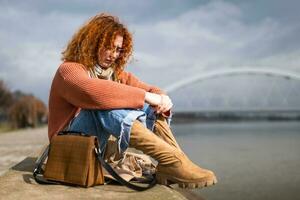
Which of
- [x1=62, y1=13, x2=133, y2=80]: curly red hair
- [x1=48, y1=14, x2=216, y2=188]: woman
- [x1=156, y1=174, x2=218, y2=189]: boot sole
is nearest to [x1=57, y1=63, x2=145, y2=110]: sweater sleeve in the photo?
[x1=48, y1=14, x2=216, y2=188]: woman

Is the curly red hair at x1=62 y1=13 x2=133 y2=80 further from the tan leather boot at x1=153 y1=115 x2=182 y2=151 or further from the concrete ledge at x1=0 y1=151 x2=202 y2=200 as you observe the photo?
the concrete ledge at x1=0 y1=151 x2=202 y2=200

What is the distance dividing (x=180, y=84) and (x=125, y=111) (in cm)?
4528

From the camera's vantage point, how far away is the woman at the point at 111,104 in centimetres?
241

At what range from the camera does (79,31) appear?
8.94 feet

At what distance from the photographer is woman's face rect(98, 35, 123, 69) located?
105 inches

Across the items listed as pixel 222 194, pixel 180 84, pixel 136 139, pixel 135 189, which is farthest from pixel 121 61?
pixel 180 84

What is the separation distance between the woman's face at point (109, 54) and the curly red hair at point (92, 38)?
0.02 meters

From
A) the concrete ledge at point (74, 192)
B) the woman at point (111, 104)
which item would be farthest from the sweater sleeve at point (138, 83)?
the concrete ledge at point (74, 192)

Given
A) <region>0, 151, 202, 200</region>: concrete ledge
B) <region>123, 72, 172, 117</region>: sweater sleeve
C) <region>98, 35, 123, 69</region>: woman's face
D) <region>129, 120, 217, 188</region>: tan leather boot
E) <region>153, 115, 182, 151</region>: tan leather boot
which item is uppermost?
<region>98, 35, 123, 69</region>: woman's face

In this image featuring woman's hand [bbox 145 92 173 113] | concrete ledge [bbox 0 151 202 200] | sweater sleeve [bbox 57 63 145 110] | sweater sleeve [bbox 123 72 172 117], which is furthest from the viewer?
sweater sleeve [bbox 123 72 172 117]

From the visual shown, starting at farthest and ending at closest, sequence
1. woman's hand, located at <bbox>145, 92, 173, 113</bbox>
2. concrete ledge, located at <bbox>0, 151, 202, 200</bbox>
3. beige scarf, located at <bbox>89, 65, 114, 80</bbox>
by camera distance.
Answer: beige scarf, located at <bbox>89, 65, 114, 80</bbox>
woman's hand, located at <bbox>145, 92, 173, 113</bbox>
concrete ledge, located at <bbox>0, 151, 202, 200</bbox>

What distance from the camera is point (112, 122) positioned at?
242 centimetres

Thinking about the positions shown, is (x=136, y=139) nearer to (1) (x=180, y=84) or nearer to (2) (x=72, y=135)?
(2) (x=72, y=135)

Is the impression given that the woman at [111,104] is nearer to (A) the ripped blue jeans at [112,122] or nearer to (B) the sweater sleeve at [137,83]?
(A) the ripped blue jeans at [112,122]
